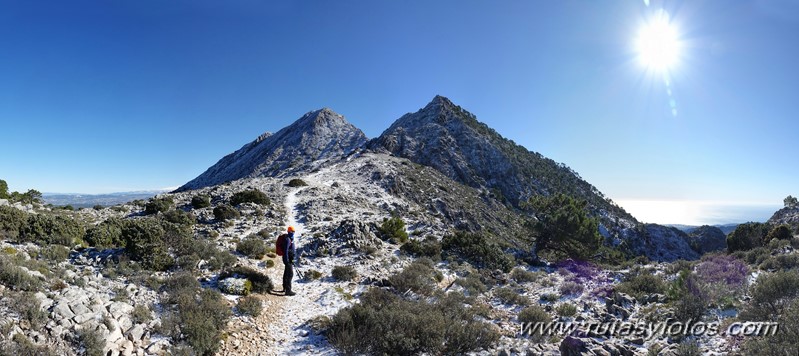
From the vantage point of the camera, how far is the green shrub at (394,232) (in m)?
24.0

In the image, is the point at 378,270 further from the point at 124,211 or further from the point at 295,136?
the point at 295,136

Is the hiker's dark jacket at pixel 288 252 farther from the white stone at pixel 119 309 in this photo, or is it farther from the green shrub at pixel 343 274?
the white stone at pixel 119 309

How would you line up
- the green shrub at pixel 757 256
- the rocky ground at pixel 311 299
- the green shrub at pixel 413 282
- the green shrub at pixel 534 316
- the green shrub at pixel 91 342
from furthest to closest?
the green shrub at pixel 757 256 → the green shrub at pixel 413 282 → the green shrub at pixel 534 316 → the rocky ground at pixel 311 299 → the green shrub at pixel 91 342

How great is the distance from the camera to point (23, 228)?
1336 centimetres

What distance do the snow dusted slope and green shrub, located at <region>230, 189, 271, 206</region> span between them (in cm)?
4238

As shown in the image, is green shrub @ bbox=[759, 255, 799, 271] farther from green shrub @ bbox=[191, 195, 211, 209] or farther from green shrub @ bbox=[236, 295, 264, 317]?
green shrub @ bbox=[191, 195, 211, 209]

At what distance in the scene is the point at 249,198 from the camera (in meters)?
31.7

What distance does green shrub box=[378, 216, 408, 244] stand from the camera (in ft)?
78.7

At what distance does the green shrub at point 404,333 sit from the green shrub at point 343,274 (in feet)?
16.6

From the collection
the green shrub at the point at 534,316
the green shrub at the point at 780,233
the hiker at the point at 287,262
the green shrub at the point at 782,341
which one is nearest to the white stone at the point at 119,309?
the hiker at the point at 287,262

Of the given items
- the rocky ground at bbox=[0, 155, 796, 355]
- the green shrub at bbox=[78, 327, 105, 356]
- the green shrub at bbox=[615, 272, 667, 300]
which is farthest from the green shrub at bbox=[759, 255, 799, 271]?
the green shrub at bbox=[78, 327, 105, 356]

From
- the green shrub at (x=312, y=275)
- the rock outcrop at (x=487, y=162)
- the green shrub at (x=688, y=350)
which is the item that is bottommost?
the green shrub at (x=312, y=275)

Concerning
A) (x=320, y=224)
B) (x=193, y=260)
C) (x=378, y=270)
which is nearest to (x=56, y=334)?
(x=193, y=260)

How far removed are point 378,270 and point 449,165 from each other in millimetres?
61579
